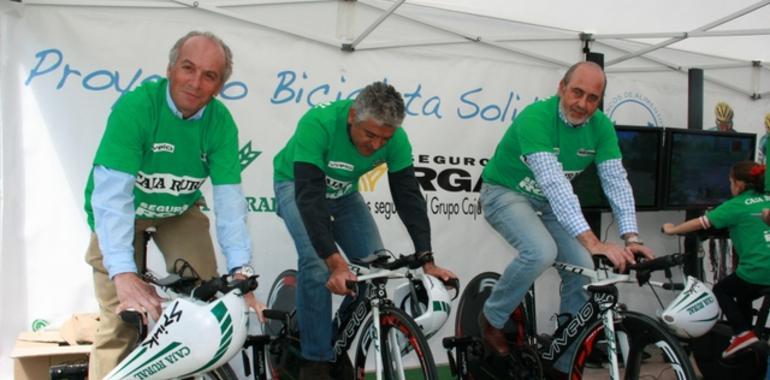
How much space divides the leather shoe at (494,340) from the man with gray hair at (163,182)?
1.59 metres

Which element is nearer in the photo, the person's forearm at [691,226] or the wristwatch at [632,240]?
the wristwatch at [632,240]

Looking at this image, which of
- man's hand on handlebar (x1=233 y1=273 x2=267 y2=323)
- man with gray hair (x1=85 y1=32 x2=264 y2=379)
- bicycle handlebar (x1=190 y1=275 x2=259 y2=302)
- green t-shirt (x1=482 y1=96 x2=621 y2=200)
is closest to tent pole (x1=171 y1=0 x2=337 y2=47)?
green t-shirt (x1=482 y1=96 x2=621 y2=200)

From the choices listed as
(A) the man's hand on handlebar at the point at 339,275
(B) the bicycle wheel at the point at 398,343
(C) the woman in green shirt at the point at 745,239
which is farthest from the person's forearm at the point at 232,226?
(C) the woman in green shirt at the point at 745,239

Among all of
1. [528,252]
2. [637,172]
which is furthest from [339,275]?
[637,172]

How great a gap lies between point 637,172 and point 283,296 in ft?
10.4

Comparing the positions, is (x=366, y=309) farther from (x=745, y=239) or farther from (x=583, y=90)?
(x=745, y=239)

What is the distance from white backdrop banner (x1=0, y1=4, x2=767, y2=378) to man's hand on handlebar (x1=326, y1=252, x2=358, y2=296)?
164 centimetres

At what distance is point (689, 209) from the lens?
18.8 ft

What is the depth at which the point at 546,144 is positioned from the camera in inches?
134

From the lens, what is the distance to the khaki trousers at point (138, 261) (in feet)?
8.36

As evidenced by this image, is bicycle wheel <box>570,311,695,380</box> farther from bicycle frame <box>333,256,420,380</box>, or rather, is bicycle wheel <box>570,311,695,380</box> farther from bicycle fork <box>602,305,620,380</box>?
bicycle frame <box>333,256,420,380</box>

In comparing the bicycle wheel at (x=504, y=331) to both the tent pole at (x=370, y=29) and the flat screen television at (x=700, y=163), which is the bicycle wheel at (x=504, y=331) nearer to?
the tent pole at (x=370, y=29)

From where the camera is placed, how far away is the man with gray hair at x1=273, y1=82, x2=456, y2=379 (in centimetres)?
295

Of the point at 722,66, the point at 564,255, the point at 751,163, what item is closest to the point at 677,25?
the point at 722,66
